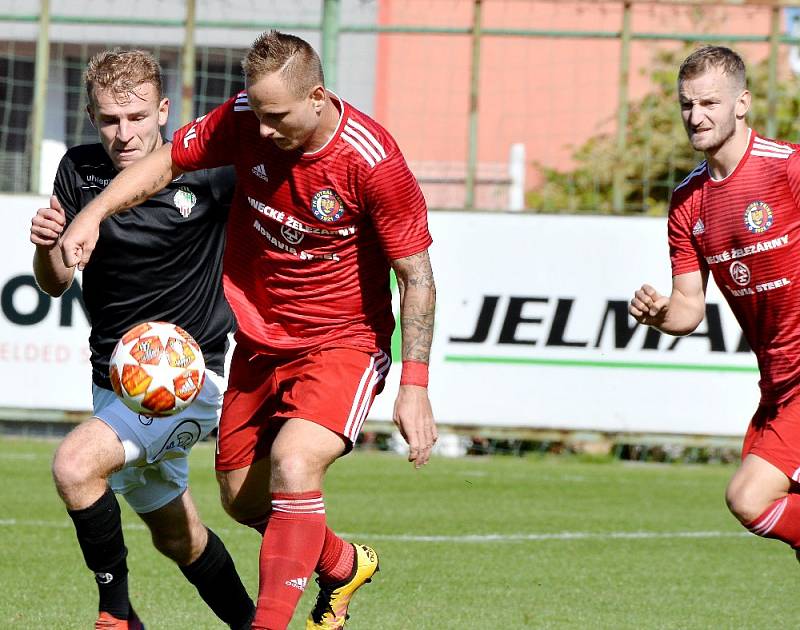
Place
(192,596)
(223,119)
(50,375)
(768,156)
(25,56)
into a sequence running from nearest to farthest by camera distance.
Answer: (223,119) < (768,156) < (192,596) < (50,375) < (25,56)

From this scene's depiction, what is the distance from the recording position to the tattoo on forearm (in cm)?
512

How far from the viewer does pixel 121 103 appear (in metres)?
5.58

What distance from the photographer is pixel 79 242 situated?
16.1 feet

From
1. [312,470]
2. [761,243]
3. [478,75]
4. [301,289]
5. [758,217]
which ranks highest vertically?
[478,75]

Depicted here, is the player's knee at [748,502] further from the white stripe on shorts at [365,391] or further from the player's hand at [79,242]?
the player's hand at [79,242]

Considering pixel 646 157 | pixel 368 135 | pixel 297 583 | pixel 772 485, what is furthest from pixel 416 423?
pixel 646 157

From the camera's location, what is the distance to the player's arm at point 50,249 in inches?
204

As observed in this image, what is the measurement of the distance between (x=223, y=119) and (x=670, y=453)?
840 cm

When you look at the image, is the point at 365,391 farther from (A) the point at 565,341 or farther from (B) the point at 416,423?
(A) the point at 565,341

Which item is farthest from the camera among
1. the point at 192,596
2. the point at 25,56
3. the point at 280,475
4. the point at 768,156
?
the point at 25,56

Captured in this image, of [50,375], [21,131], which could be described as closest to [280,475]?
[50,375]

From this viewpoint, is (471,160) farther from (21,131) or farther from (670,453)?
(21,131)

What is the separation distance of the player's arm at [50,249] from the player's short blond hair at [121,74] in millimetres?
480

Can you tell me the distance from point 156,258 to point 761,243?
2.47 metres
